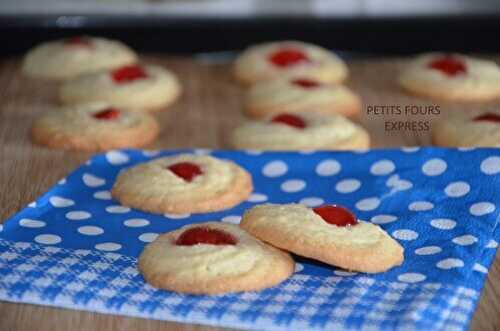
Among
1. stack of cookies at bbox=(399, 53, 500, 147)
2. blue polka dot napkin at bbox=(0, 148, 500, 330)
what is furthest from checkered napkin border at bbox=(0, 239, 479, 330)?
stack of cookies at bbox=(399, 53, 500, 147)

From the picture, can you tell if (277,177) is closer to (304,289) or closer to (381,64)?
(304,289)

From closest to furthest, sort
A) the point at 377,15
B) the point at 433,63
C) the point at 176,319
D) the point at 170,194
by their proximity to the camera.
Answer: the point at 176,319
the point at 170,194
the point at 433,63
the point at 377,15

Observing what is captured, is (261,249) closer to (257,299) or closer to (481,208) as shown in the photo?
(257,299)

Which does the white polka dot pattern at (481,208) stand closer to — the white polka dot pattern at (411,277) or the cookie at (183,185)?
the white polka dot pattern at (411,277)

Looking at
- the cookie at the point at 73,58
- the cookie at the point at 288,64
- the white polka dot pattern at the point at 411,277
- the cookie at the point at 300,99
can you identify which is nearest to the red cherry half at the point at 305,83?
the cookie at the point at 300,99

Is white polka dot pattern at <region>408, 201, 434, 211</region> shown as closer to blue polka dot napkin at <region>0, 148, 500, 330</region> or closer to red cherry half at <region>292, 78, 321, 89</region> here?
blue polka dot napkin at <region>0, 148, 500, 330</region>

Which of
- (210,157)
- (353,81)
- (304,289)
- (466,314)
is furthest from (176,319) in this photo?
(353,81)

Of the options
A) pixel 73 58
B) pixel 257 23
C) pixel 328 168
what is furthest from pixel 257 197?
pixel 257 23
